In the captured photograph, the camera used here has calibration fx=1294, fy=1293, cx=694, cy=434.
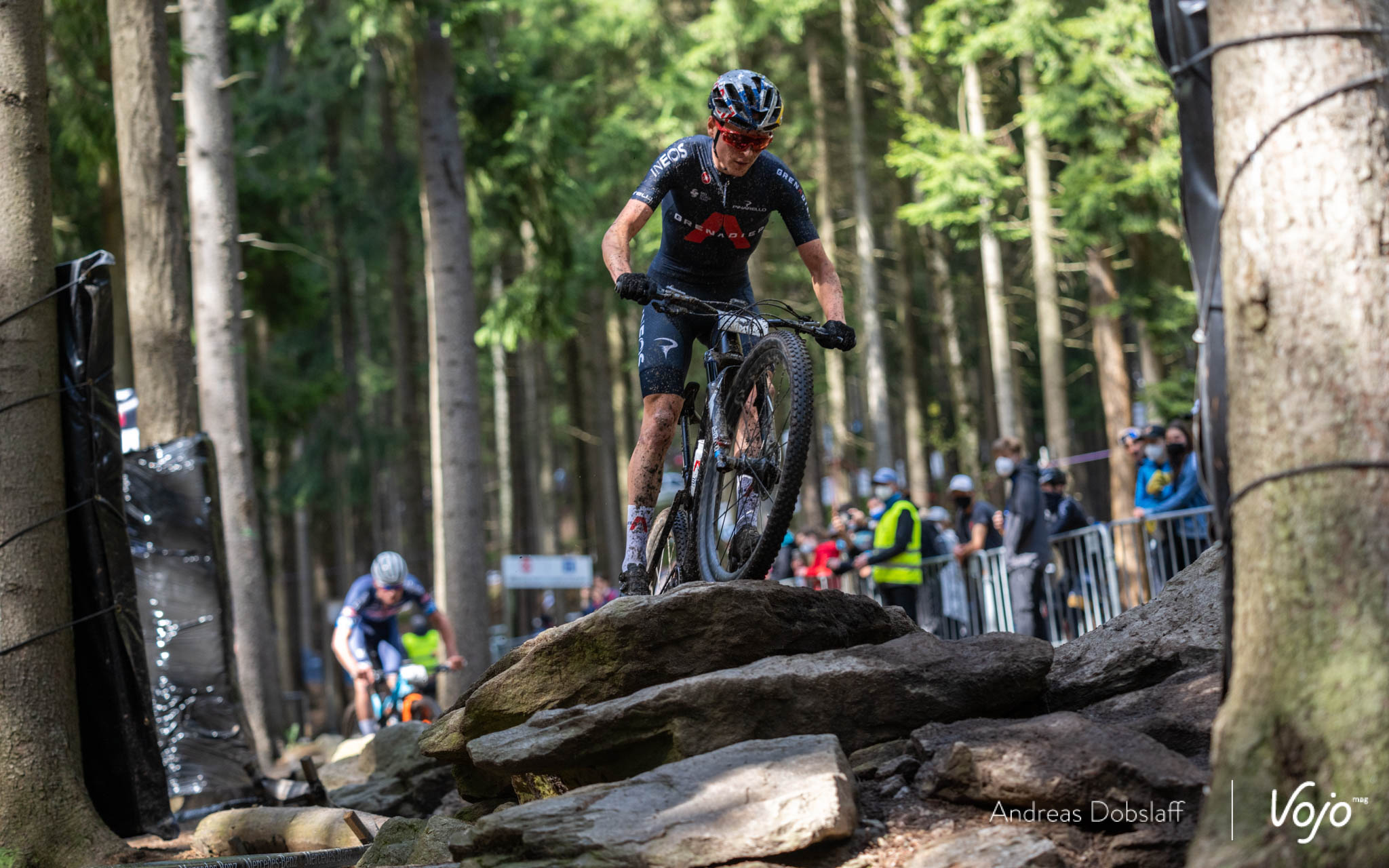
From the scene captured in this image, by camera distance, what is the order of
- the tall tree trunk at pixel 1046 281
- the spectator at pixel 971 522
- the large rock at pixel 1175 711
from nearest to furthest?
the large rock at pixel 1175 711
the spectator at pixel 971 522
the tall tree trunk at pixel 1046 281

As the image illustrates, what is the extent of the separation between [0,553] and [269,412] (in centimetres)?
1424

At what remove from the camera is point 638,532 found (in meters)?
6.41

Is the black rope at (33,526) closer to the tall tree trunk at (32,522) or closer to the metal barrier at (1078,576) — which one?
the tall tree trunk at (32,522)

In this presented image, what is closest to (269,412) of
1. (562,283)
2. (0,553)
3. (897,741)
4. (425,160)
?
Result: (562,283)

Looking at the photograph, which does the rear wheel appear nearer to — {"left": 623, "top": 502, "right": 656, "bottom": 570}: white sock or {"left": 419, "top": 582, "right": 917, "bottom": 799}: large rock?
{"left": 623, "top": 502, "right": 656, "bottom": 570}: white sock

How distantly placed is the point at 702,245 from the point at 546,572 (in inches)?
500

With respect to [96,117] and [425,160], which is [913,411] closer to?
[425,160]

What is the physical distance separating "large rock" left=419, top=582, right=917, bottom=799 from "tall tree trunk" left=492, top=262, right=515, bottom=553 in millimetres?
24568

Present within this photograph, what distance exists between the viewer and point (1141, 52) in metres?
17.7

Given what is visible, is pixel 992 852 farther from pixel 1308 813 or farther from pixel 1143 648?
pixel 1143 648

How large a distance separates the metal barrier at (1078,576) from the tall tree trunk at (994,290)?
8.86 metres

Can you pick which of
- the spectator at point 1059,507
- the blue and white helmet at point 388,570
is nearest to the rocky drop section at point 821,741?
the blue and white helmet at point 388,570

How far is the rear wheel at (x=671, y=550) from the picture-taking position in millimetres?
6328

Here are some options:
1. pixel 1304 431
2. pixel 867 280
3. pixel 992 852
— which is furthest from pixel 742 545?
pixel 867 280
